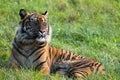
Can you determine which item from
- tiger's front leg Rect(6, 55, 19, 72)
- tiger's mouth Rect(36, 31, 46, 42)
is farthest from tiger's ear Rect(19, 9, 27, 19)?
tiger's front leg Rect(6, 55, 19, 72)

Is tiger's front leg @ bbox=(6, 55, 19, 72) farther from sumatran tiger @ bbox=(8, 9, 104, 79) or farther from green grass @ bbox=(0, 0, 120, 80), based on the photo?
green grass @ bbox=(0, 0, 120, 80)

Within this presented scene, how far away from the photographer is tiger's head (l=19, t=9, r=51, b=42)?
7.25 m

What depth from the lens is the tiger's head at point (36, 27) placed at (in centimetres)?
725

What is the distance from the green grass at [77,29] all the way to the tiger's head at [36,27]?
0.73 m

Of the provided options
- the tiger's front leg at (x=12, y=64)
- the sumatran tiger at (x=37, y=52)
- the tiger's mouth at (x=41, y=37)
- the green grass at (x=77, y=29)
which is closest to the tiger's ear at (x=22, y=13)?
the sumatran tiger at (x=37, y=52)

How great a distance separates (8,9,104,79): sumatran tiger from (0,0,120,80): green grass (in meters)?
0.31

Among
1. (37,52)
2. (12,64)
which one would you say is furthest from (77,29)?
(12,64)

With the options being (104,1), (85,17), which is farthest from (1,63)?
(104,1)

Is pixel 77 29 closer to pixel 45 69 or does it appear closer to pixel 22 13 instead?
pixel 22 13

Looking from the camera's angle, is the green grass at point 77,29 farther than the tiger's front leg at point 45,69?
Yes

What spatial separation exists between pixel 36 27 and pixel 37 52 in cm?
45

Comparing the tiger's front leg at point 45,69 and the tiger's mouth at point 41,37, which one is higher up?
the tiger's mouth at point 41,37

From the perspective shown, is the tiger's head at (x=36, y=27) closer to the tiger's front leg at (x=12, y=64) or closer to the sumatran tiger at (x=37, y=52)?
the sumatran tiger at (x=37, y=52)

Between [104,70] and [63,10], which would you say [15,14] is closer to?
[63,10]
